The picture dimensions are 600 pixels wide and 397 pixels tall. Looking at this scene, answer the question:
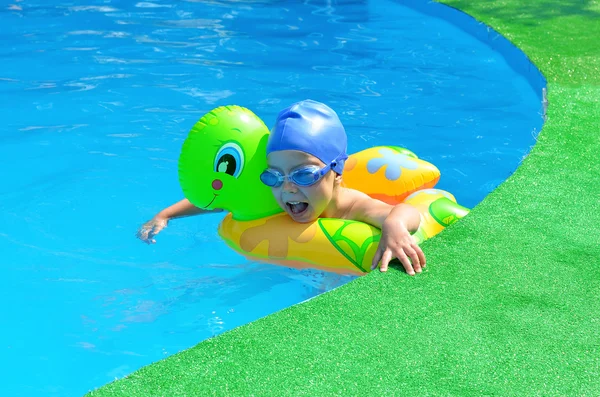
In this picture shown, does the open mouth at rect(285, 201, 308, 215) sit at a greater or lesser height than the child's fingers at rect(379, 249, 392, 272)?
lesser

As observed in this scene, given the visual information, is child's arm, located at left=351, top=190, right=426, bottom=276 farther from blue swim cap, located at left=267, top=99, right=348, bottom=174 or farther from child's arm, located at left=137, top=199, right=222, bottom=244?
child's arm, located at left=137, top=199, right=222, bottom=244

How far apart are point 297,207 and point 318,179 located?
0.92ft

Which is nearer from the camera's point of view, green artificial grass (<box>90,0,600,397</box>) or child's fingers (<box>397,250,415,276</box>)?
green artificial grass (<box>90,0,600,397</box>)

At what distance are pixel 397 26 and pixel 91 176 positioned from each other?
17.1ft

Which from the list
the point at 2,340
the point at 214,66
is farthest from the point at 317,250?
the point at 214,66

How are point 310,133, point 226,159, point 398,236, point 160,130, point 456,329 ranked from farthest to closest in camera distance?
1. point 160,130
2. point 226,159
3. point 310,133
4. point 398,236
5. point 456,329

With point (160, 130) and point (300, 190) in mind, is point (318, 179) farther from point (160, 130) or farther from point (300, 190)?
point (160, 130)

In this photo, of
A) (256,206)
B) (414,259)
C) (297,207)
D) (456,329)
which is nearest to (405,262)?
(414,259)

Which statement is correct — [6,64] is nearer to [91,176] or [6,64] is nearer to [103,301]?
[91,176]

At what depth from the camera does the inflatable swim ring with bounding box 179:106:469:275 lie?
4.43 m

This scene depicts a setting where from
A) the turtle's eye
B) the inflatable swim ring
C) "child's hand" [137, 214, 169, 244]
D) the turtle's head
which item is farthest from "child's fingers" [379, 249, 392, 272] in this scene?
"child's hand" [137, 214, 169, 244]

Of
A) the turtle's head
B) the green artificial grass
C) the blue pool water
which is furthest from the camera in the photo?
the blue pool water

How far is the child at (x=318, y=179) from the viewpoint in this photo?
13.6 ft

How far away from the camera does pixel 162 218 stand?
4988 mm
